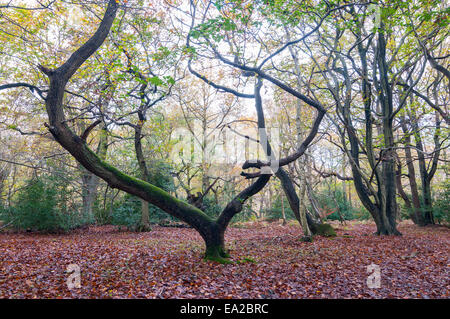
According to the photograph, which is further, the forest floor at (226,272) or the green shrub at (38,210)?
the green shrub at (38,210)

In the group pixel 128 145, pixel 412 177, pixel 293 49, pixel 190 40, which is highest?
pixel 293 49

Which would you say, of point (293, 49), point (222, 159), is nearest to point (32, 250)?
point (293, 49)

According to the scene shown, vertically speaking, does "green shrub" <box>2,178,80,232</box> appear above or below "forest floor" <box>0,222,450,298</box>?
above

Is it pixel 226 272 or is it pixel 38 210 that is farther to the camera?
pixel 38 210

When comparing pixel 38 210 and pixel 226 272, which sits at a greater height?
pixel 38 210

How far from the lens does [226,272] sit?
5.44 meters

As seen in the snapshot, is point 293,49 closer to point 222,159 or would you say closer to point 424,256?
point 424,256

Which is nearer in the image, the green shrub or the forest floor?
the forest floor

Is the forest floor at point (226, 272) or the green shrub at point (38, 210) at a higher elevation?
the green shrub at point (38, 210)

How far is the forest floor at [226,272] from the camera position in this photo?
14.5 ft

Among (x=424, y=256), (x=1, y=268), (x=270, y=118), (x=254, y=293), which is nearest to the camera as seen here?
(x=254, y=293)

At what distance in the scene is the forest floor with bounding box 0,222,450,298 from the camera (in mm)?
4414

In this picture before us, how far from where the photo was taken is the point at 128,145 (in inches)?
603
